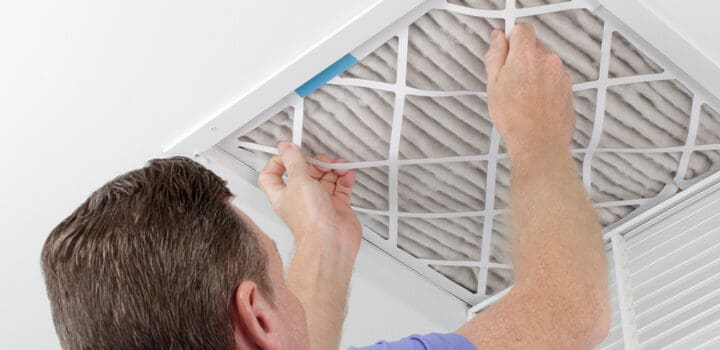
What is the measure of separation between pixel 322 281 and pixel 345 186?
5.9 inches

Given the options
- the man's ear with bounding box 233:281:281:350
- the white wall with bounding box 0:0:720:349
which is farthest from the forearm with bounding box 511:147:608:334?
the man's ear with bounding box 233:281:281:350

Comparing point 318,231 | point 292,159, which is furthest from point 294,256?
point 292,159

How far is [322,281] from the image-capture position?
5.29 ft

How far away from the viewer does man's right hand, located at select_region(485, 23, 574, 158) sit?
4.56ft

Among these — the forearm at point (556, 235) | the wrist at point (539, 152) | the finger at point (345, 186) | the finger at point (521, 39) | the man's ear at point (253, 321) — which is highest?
the finger at point (521, 39)

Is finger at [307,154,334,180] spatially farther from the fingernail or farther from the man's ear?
the man's ear

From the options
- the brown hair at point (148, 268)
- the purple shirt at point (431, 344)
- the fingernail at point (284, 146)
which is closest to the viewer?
the brown hair at point (148, 268)

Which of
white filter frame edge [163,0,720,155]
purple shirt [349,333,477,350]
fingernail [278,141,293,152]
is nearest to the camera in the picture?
purple shirt [349,333,477,350]

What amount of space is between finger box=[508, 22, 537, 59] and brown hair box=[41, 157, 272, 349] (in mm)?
489

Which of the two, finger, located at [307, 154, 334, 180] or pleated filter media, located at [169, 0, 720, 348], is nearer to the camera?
pleated filter media, located at [169, 0, 720, 348]

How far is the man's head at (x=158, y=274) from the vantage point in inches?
40.4

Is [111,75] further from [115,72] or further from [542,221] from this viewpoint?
[542,221]

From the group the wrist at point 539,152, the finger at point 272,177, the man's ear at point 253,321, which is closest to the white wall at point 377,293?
the finger at point 272,177

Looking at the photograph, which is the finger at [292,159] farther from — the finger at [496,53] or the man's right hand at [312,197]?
the finger at [496,53]
